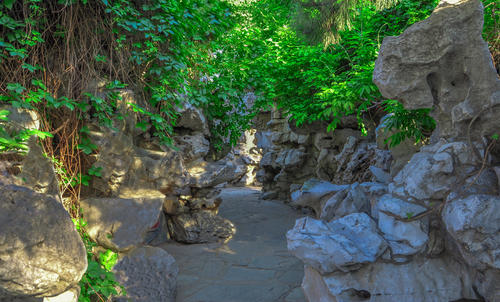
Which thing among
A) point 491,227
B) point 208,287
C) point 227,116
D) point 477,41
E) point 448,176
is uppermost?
point 477,41

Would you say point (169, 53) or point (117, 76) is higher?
point (169, 53)

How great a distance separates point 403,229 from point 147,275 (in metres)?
3.27

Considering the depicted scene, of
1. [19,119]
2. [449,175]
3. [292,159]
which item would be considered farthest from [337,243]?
[292,159]

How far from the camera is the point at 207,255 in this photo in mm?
6074

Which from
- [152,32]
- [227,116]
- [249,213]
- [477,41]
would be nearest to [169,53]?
[152,32]

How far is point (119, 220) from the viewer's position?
438cm

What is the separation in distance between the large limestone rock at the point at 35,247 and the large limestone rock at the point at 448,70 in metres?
3.33

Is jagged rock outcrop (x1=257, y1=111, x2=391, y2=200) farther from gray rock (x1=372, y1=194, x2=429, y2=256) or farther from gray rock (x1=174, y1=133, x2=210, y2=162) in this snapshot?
gray rock (x1=372, y1=194, x2=429, y2=256)

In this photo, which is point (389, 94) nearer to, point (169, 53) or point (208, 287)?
point (169, 53)

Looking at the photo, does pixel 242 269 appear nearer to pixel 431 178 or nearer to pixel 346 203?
pixel 346 203

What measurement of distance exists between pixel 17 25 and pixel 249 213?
24.9 feet

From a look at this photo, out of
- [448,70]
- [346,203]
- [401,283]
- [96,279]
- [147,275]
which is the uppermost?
[448,70]

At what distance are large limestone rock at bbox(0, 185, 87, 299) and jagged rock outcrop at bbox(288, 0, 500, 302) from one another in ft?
6.70

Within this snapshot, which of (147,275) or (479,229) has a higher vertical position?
(479,229)
